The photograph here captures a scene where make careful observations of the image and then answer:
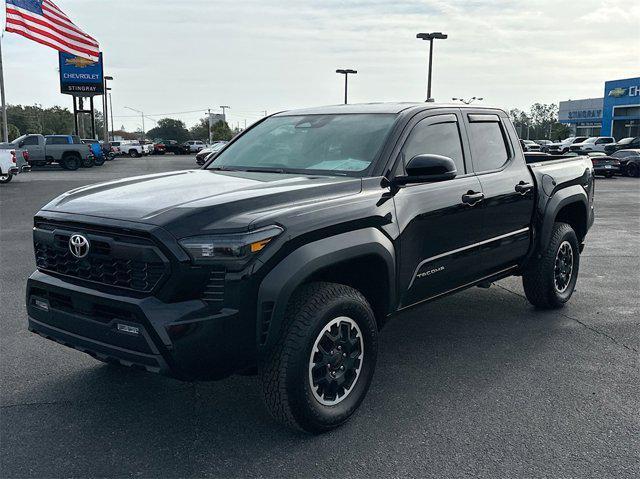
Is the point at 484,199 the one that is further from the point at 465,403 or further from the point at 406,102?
the point at 465,403

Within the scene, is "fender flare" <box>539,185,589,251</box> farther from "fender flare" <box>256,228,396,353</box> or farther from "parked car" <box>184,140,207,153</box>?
"parked car" <box>184,140,207,153</box>

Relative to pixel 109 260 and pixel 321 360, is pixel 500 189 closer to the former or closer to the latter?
pixel 321 360

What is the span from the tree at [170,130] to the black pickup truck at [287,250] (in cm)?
12648

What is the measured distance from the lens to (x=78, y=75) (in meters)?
49.6

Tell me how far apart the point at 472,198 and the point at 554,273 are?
1765 mm

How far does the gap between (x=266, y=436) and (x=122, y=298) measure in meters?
1.13

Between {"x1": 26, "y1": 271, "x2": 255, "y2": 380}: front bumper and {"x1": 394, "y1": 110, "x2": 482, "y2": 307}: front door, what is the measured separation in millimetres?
1308

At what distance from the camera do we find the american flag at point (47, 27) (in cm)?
2098

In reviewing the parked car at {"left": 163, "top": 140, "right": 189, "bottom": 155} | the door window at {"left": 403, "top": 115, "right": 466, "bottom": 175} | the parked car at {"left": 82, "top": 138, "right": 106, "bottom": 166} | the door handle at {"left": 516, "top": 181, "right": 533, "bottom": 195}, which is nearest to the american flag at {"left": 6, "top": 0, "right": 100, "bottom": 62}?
the parked car at {"left": 82, "top": 138, "right": 106, "bottom": 166}

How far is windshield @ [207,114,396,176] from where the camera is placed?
13.9 feet

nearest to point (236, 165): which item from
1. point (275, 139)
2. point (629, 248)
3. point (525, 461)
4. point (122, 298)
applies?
point (275, 139)

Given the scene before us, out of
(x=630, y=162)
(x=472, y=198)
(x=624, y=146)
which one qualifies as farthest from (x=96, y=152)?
(x=472, y=198)

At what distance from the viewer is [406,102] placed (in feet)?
15.7

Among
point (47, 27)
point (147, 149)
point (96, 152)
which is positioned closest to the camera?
point (47, 27)
